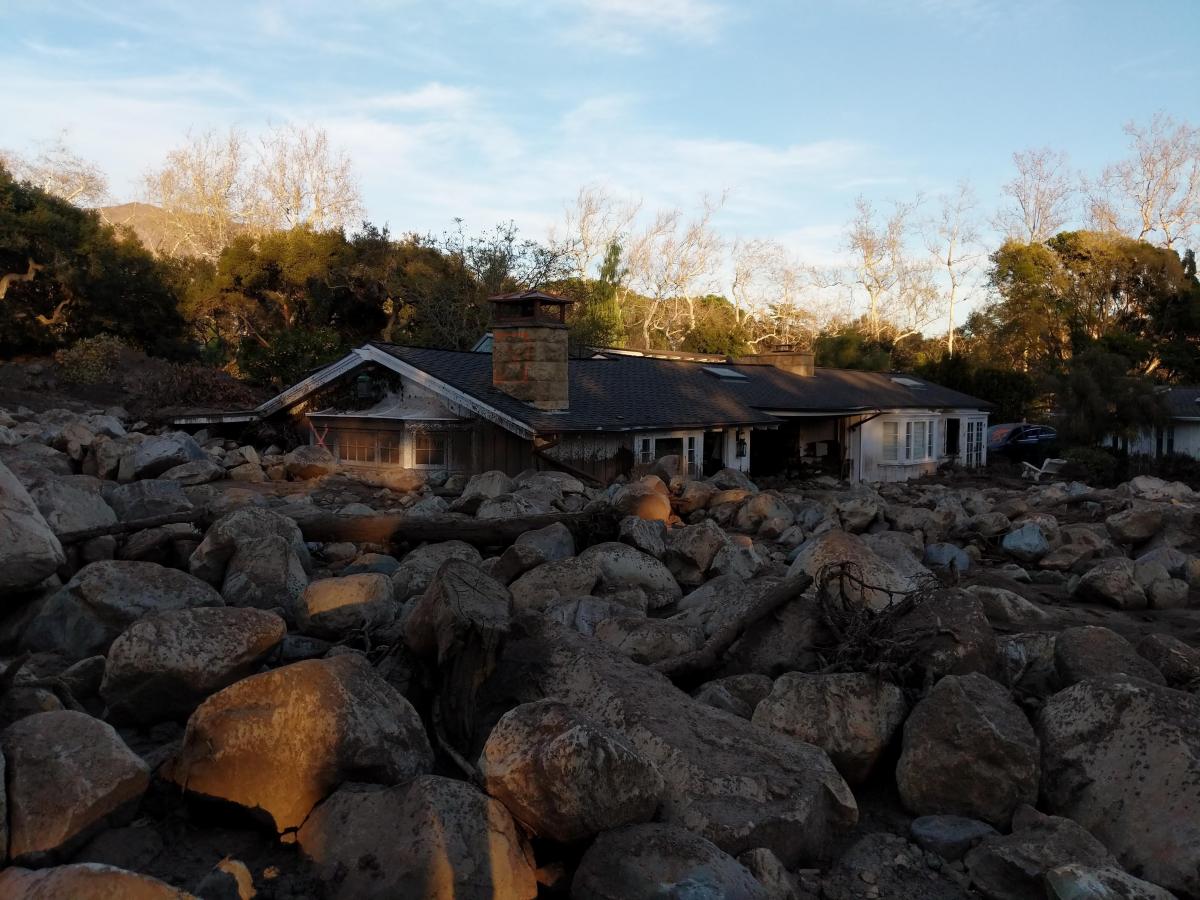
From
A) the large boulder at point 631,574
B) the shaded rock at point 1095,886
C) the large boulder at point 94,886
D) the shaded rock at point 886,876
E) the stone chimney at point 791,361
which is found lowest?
the shaded rock at point 886,876

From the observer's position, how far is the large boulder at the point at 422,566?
25.2 ft

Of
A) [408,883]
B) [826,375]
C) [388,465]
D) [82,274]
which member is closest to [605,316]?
[826,375]

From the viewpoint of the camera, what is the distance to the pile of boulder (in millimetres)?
3865

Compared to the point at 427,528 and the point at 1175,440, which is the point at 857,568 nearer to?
the point at 427,528

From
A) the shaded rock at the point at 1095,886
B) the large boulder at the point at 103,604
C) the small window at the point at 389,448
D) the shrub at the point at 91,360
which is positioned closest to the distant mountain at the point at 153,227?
the shrub at the point at 91,360

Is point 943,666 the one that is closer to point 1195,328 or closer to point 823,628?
point 823,628

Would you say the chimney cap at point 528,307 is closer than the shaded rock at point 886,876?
No

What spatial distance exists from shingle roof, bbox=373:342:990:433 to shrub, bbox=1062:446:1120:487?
11.3 feet

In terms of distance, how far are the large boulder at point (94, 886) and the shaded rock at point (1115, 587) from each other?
7820mm

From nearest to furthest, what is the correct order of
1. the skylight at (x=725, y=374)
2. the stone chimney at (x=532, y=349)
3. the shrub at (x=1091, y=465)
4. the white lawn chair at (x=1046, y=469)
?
the stone chimney at (x=532, y=349)
the skylight at (x=725, y=374)
the shrub at (x=1091, y=465)
the white lawn chair at (x=1046, y=469)

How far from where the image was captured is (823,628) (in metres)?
6.01

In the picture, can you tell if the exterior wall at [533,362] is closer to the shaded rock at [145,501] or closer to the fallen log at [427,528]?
the fallen log at [427,528]

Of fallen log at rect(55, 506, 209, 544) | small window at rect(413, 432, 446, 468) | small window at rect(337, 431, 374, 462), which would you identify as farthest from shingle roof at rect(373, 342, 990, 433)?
fallen log at rect(55, 506, 209, 544)

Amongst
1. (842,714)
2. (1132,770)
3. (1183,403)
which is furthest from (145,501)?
(1183,403)
